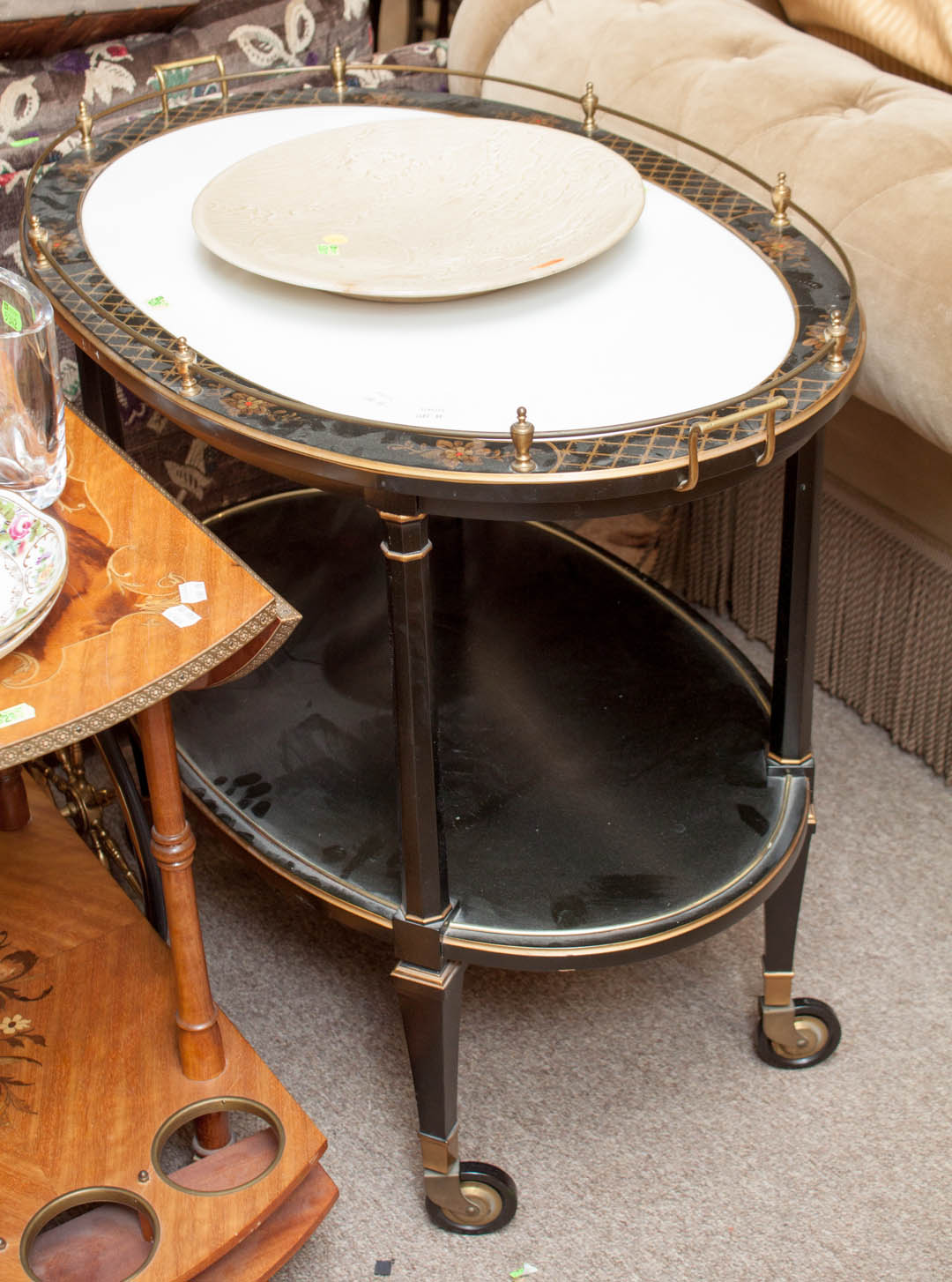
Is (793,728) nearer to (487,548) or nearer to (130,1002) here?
(487,548)

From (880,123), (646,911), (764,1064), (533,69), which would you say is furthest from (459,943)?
(533,69)

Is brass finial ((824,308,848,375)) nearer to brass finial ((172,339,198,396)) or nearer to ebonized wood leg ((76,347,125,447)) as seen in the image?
brass finial ((172,339,198,396))

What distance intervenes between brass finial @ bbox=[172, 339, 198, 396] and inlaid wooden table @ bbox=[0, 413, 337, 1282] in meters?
0.08

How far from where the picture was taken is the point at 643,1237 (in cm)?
113

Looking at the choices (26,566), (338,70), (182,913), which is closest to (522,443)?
(26,566)

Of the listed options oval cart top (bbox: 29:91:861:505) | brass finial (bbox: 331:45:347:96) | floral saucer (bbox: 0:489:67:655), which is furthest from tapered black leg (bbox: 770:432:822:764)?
brass finial (bbox: 331:45:347:96)

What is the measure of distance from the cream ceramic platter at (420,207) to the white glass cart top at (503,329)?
34 millimetres

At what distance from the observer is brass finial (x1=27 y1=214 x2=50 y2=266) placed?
1.15 metres

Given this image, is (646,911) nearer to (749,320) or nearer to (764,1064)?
(764,1064)

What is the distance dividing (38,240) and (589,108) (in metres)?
0.55

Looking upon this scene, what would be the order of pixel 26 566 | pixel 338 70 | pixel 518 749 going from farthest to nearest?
1. pixel 338 70
2. pixel 518 749
3. pixel 26 566

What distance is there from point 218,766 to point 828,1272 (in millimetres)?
671

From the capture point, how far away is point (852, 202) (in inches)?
50.7

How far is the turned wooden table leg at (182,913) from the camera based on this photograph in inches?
36.3
